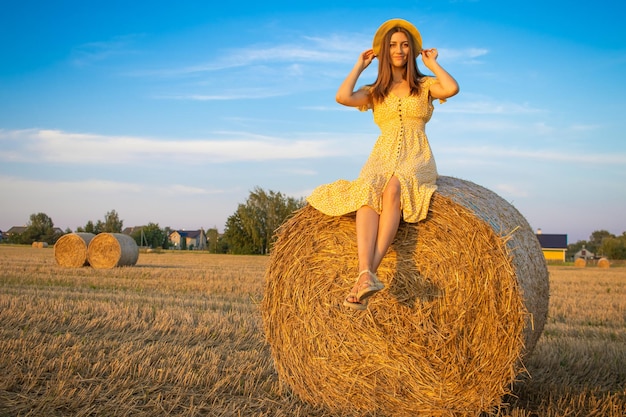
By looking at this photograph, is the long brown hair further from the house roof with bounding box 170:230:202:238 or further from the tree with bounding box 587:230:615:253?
the house roof with bounding box 170:230:202:238

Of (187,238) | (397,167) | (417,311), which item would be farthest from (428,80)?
(187,238)

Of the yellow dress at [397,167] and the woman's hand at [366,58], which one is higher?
the woman's hand at [366,58]

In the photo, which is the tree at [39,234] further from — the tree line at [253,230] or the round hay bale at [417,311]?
the round hay bale at [417,311]

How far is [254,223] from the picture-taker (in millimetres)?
44969

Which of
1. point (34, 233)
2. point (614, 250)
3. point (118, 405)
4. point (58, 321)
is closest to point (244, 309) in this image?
point (58, 321)

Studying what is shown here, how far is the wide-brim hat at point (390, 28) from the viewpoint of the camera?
4.27 meters

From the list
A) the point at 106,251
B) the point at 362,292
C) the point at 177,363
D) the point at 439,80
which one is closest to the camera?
the point at 362,292

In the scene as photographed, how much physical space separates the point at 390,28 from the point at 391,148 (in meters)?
0.84

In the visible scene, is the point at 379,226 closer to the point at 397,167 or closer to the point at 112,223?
the point at 397,167

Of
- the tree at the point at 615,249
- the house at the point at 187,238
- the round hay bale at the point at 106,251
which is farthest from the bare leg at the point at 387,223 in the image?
the house at the point at 187,238

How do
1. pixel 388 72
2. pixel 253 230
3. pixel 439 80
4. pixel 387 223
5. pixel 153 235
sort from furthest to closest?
pixel 153 235 → pixel 253 230 → pixel 388 72 → pixel 439 80 → pixel 387 223

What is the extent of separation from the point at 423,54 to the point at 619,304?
756 cm

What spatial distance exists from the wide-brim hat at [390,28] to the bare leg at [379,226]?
3.62ft

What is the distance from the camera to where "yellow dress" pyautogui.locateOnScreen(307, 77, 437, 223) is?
399 centimetres
